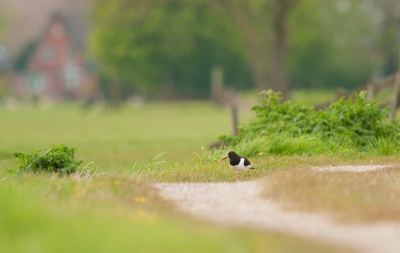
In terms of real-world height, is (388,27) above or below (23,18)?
below

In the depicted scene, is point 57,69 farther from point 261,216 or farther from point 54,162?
point 261,216

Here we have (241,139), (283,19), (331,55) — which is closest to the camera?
(241,139)

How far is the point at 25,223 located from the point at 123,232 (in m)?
1.09

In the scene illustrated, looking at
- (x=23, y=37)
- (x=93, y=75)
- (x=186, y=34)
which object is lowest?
(x=186, y=34)

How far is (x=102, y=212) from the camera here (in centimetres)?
884

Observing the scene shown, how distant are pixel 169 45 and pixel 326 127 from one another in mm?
50341

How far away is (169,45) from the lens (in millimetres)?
67000

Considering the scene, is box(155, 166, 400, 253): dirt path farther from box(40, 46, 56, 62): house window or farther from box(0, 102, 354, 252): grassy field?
box(40, 46, 56, 62): house window

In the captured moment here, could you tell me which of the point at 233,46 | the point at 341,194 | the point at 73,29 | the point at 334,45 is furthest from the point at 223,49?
the point at 341,194

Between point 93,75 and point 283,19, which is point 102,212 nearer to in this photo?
point 283,19

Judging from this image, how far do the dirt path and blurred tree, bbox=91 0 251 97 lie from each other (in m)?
53.3

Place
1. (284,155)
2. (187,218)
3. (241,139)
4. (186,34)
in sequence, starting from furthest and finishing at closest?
1. (186,34)
2. (241,139)
3. (284,155)
4. (187,218)

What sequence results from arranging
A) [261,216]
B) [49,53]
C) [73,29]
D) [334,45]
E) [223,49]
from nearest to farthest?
[261,216], [223,49], [334,45], [73,29], [49,53]

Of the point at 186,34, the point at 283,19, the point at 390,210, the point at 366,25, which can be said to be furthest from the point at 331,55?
the point at 390,210
